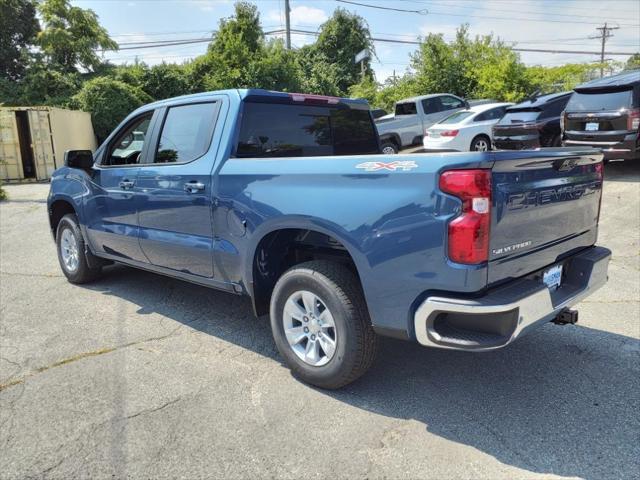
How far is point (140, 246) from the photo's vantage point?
480cm

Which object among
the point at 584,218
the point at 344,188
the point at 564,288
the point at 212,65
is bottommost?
the point at 564,288

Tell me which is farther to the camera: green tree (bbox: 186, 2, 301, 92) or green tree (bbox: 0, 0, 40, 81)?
green tree (bbox: 0, 0, 40, 81)

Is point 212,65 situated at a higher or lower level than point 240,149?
higher

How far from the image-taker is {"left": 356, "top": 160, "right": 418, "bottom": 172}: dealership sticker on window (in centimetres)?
279

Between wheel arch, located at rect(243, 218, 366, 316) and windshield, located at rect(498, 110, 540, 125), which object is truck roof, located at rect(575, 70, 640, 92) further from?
wheel arch, located at rect(243, 218, 366, 316)

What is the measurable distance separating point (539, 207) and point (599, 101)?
7.64 metres

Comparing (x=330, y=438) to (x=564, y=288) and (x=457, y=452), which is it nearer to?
(x=457, y=452)

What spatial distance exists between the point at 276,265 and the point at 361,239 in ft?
3.50

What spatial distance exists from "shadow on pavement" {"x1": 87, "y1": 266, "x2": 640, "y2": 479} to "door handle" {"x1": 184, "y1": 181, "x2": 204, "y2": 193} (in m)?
1.27

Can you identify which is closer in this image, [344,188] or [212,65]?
[344,188]

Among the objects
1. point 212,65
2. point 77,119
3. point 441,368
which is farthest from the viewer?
point 212,65

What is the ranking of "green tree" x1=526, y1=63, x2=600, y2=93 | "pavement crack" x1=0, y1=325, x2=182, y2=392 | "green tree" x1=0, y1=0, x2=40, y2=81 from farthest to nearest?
"green tree" x1=0, y1=0, x2=40, y2=81 → "green tree" x1=526, y1=63, x2=600, y2=93 → "pavement crack" x1=0, y1=325, x2=182, y2=392

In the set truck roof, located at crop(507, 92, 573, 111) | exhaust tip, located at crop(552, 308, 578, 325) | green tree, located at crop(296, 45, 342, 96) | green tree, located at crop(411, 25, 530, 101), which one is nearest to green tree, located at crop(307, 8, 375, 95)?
green tree, located at crop(296, 45, 342, 96)

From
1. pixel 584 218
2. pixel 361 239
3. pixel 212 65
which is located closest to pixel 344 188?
pixel 361 239
